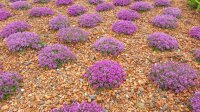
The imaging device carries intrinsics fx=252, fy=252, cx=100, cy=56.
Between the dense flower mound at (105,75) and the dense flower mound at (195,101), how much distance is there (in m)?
1.82

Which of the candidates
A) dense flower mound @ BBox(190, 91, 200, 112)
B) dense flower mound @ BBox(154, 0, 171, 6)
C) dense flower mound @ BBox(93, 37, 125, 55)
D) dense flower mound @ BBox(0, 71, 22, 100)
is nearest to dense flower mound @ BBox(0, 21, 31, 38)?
dense flower mound @ BBox(0, 71, 22, 100)

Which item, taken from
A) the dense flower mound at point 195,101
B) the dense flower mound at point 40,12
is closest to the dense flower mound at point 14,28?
the dense flower mound at point 40,12

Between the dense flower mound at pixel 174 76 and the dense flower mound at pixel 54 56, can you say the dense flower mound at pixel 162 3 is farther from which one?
the dense flower mound at pixel 54 56

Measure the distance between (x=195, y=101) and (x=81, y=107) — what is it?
2768mm

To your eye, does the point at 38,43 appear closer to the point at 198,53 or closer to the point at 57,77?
the point at 57,77

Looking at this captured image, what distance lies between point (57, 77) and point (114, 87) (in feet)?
5.37

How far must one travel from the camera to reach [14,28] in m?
9.41

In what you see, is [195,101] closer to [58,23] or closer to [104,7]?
[58,23]

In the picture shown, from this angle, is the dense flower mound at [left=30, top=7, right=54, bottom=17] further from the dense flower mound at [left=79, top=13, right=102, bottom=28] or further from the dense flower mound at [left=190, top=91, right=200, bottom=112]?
the dense flower mound at [left=190, top=91, right=200, bottom=112]

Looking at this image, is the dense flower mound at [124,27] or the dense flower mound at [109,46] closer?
the dense flower mound at [109,46]

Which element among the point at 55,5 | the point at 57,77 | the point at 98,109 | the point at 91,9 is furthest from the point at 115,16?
the point at 98,109

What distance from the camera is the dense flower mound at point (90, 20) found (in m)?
9.73

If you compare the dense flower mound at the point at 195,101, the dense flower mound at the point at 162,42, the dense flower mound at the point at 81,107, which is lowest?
the dense flower mound at the point at 195,101

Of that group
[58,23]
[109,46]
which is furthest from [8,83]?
[58,23]
